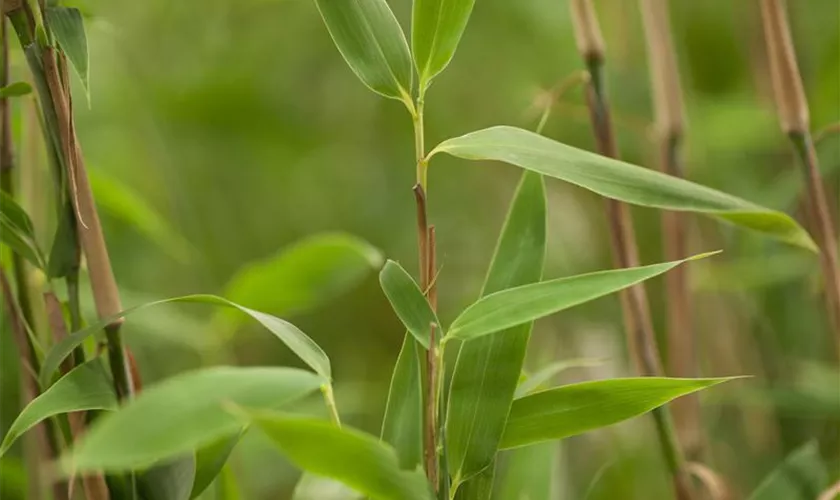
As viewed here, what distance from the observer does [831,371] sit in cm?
63

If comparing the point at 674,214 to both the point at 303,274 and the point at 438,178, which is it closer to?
the point at 303,274

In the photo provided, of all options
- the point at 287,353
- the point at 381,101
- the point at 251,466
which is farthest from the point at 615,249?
the point at 381,101

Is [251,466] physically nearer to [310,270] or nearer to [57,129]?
[310,270]

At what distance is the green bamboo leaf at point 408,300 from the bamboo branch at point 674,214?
25 centimetres

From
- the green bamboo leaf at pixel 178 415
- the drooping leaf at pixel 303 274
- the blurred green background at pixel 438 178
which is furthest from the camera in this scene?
the blurred green background at pixel 438 178

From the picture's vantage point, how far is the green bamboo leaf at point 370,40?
0.32 m

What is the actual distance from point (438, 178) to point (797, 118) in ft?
2.13

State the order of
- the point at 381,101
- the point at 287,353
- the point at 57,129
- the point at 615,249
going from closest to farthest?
the point at 57,129, the point at 615,249, the point at 287,353, the point at 381,101

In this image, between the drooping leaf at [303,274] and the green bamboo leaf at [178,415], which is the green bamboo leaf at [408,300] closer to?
the green bamboo leaf at [178,415]

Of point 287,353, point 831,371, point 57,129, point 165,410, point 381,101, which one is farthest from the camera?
point 381,101

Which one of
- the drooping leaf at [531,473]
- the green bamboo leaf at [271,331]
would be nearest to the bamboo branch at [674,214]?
the drooping leaf at [531,473]

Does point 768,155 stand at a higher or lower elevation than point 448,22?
lower

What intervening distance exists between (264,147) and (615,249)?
579mm

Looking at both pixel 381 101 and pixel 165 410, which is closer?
pixel 165 410
